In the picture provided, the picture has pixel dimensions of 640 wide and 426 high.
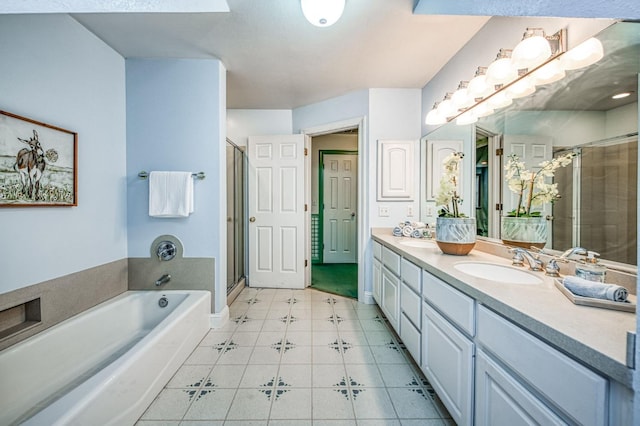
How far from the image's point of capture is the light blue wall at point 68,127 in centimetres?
134

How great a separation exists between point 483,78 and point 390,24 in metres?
0.72

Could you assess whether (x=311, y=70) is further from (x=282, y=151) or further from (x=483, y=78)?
(x=483, y=78)

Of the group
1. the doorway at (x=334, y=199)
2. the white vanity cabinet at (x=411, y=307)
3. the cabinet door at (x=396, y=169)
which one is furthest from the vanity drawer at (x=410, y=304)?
the doorway at (x=334, y=199)

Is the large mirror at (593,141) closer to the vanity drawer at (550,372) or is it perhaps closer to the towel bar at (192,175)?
the vanity drawer at (550,372)

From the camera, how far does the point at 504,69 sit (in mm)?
1413

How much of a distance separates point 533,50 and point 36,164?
274 cm

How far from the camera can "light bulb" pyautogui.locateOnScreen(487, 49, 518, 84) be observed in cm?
140

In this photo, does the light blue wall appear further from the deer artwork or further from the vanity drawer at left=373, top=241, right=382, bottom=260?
the vanity drawer at left=373, top=241, right=382, bottom=260

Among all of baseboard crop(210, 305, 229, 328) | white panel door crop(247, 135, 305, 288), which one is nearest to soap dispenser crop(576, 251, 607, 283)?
baseboard crop(210, 305, 229, 328)

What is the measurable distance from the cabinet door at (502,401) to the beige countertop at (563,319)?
19 centimetres

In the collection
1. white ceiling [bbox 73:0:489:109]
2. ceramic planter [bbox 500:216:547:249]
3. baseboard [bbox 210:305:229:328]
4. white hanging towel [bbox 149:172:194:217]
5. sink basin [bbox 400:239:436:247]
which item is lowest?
baseboard [bbox 210:305:229:328]

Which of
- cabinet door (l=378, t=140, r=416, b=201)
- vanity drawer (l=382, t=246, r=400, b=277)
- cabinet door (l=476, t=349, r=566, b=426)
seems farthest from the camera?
cabinet door (l=378, t=140, r=416, b=201)

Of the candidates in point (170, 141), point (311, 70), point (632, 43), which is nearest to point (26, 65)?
point (170, 141)

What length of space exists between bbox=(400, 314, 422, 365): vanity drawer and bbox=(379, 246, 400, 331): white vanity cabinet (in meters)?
0.10
